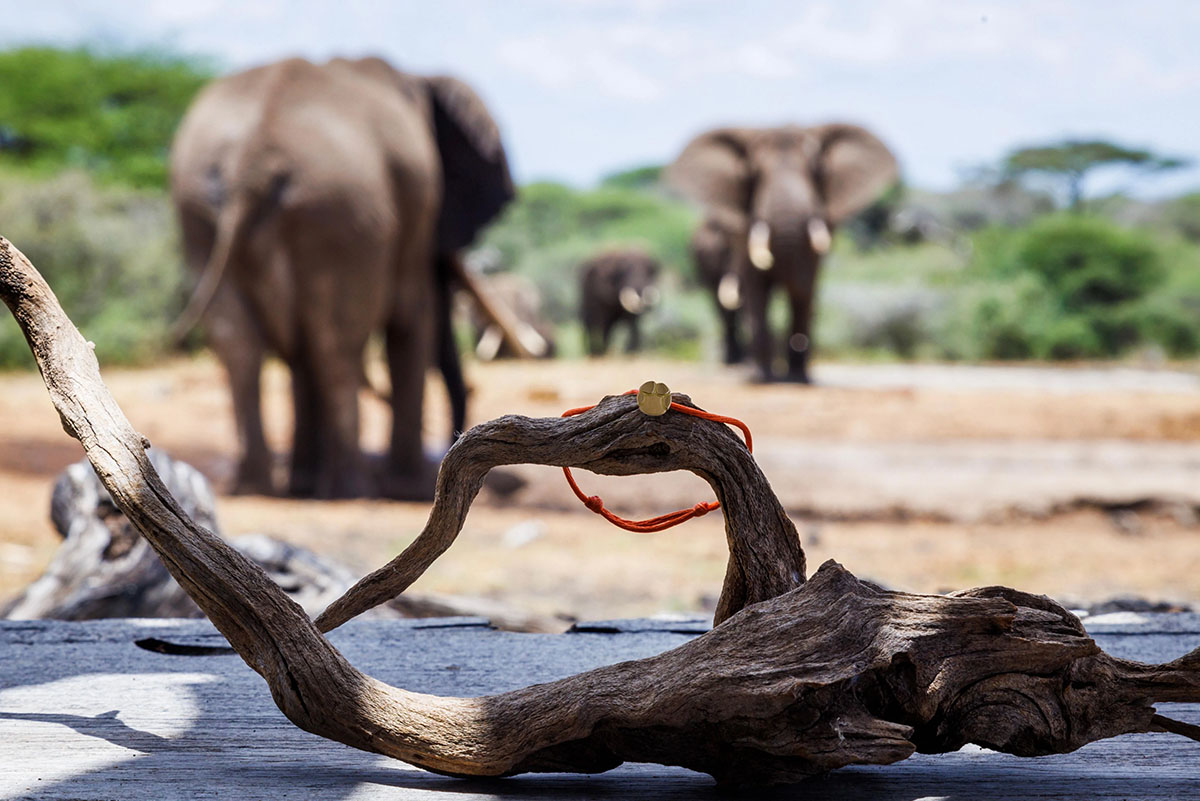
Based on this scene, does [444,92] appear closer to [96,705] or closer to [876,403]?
[876,403]

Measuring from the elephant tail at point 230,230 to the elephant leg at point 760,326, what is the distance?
8.41 m

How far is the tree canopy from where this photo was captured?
26375mm

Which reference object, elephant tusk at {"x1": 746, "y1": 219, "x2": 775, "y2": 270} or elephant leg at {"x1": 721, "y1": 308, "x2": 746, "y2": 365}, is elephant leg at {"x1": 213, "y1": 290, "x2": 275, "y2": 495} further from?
elephant leg at {"x1": 721, "y1": 308, "x2": 746, "y2": 365}

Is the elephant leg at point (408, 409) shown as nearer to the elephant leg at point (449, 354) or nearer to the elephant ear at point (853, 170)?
the elephant leg at point (449, 354)

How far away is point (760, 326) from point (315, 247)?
848cm

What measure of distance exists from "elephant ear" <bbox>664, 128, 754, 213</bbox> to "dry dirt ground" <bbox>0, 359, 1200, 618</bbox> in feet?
8.88

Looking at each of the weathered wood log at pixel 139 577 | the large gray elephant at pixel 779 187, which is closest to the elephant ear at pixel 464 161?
Result: the weathered wood log at pixel 139 577

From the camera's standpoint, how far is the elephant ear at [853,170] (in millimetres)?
13922

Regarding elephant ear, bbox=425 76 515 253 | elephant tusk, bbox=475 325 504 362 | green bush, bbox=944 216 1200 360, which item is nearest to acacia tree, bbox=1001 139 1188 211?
green bush, bbox=944 216 1200 360

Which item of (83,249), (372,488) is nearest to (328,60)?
(372,488)

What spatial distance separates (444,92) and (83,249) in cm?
1187

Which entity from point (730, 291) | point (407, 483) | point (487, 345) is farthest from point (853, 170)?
point (407, 483)

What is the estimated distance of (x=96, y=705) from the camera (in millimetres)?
2035

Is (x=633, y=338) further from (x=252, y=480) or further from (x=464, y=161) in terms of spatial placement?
(x=252, y=480)
